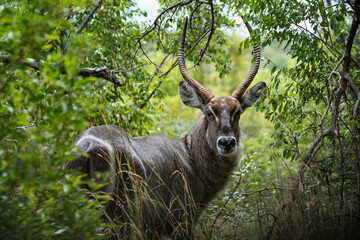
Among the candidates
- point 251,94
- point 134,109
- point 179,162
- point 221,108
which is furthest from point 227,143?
point 134,109

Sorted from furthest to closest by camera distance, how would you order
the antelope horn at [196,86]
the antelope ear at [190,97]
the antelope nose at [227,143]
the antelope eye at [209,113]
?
the antelope ear at [190,97] → the antelope horn at [196,86] → the antelope eye at [209,113] → the antelope nose at [227,143]

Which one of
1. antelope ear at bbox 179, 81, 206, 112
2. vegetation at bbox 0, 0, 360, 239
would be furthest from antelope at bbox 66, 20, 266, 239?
vegetation at bbox 0, 0, 360, 239

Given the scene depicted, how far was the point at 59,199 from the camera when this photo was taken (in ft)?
6.39

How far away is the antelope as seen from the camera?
3893 millimetres

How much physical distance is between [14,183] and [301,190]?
2685 mm

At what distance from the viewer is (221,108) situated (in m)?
4.80

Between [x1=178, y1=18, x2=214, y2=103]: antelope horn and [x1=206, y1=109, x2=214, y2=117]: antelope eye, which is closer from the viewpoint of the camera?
[x1=206, y1=109, x2=214, y2=117]: antelope eye

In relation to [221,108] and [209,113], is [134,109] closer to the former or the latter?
[209,113]

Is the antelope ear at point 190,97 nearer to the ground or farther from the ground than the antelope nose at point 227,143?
farther from the ground

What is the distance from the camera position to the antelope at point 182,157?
12.8 feet

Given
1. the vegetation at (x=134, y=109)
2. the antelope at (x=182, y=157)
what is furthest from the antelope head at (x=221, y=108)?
the vegetation at (x=134, y=109)

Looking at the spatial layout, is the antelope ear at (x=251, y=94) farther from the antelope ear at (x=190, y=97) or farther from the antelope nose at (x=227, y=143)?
the antelope nose at (x=227, y=143)

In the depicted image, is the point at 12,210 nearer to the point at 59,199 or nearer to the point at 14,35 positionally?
the point at 59,199

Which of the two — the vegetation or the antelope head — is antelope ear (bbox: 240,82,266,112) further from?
the vegetation
